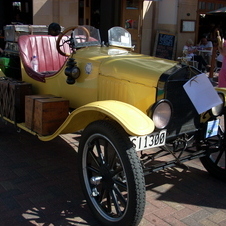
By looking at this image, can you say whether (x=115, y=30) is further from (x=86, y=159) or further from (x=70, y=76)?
(x=86, y=159)

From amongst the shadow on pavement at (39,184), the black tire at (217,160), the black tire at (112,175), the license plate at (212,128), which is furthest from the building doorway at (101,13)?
the black tire at (112,175)

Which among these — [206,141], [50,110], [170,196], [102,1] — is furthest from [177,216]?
[102,1]

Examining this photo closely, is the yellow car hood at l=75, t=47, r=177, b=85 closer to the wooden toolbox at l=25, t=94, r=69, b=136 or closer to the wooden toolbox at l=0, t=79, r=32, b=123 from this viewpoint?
the wooden toolbox at l=25, t=94, r=69, b=136

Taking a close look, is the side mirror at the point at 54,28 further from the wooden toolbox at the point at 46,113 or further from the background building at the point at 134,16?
the background building at the point at 134,16

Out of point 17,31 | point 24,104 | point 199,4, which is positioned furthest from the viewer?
point 199,4

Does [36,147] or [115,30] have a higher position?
[115,30]

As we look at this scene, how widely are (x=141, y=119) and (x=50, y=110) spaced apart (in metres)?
1.20

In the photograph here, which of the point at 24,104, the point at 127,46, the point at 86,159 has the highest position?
the point at 127,46

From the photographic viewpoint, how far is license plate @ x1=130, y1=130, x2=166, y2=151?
2.70 meters

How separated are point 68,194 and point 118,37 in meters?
1.98

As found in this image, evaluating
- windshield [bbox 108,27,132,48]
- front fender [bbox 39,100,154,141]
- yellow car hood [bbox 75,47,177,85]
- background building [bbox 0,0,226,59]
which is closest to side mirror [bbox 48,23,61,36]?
yellow car hood [bbox 75,47,177,85]

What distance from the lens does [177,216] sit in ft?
9.69

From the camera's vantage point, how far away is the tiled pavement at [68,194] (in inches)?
114

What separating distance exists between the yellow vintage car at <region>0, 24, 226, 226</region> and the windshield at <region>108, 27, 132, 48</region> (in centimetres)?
2
